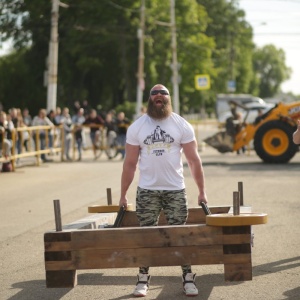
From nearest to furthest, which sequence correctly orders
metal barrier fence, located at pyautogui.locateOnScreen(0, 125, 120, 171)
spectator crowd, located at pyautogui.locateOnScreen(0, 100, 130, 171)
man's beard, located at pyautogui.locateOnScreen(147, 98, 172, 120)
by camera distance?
man's beard, located at pyautogui.locateOnScreen(147, 98, 172, 120) → metal barrier fence, located at pyautogui.locateOnScreen(0, 125, 120, 171) → spectator crowd, located at pyautogui.locateOnScreen(0, 100, 130, 171)

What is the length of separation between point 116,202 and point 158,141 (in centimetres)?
756

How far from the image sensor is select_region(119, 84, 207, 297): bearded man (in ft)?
25.7

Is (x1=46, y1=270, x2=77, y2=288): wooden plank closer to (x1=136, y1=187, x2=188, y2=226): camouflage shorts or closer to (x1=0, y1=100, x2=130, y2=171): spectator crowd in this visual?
(x1=136, y1=187, x2=188, y2=226): camouflage shorts

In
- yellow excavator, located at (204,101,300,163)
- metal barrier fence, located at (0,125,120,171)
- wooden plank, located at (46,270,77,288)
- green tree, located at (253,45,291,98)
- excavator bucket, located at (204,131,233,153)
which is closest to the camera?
wooden plank, located at (46,270,77,288)

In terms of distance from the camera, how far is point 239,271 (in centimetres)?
792

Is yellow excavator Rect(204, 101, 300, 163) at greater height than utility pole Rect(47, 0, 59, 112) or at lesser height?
lesser

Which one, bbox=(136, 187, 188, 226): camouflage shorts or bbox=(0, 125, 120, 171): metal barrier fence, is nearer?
bbox=(136, 187, 188, 226): camouflage shorts

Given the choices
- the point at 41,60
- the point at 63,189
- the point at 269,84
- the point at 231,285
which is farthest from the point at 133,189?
the point at 269,84

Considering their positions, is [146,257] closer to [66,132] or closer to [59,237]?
[59,237]

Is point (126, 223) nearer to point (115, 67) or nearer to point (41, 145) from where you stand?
point (41, 145)

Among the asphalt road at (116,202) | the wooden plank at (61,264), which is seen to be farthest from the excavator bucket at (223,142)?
the wooden plank at (61,264)

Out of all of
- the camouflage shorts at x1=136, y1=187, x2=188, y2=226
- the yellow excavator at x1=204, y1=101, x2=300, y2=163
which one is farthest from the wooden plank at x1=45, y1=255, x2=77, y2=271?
the yellow excavator at x1=204, y1=101, x2=300, y2=163

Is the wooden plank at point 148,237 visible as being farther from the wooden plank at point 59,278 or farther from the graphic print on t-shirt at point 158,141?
the graphic print on t-shirt at point 158,141

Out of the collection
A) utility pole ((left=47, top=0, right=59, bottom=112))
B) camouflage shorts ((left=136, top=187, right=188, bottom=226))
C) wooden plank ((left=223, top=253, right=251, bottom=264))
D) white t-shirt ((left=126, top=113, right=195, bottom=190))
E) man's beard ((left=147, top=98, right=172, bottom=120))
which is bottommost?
wooden plank ((left=223, top=253, right=251, bottom=264))
